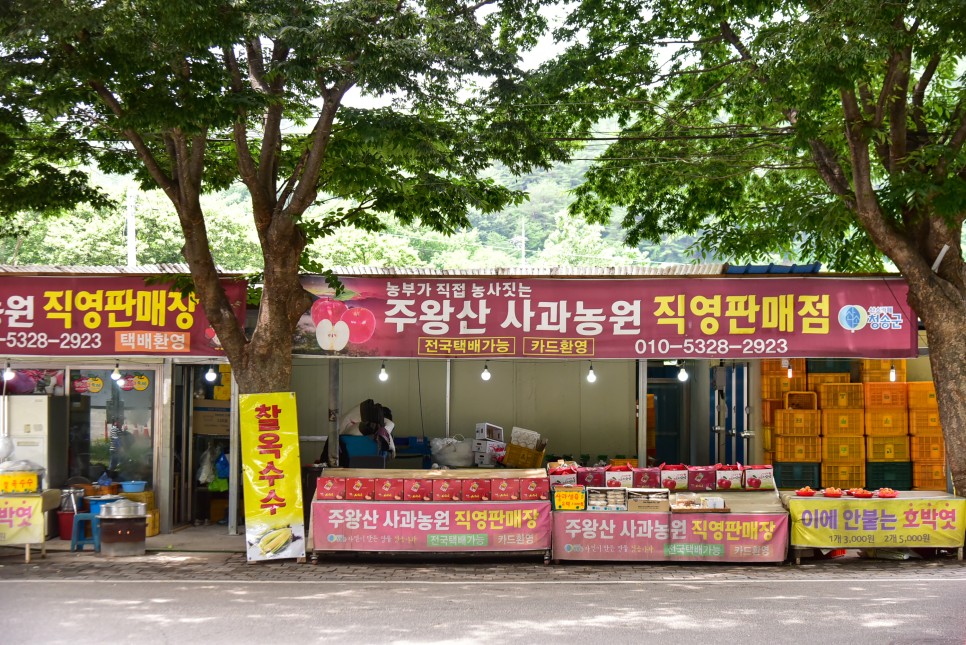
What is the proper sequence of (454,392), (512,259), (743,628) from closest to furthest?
(743,628), (454,392), (512,259)

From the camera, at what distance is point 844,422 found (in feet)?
50.1

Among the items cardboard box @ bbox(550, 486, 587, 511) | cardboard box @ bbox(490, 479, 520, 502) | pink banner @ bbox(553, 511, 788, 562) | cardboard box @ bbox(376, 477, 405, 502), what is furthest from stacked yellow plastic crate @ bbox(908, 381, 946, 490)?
cardboard box @ bbox(376, 477, 405, 502)

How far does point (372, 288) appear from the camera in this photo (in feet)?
43.6

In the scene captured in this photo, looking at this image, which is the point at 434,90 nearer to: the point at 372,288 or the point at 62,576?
the point at 372,288

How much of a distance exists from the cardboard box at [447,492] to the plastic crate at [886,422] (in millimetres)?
7323

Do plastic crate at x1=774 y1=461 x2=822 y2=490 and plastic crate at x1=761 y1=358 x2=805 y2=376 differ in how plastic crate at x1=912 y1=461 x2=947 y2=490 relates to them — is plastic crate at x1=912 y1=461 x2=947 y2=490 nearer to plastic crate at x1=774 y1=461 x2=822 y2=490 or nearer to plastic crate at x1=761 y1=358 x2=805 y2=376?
plastic crate at x1=774 y1=461 x2=822 y2=490

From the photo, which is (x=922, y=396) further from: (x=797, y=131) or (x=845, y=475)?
(x=797, y=131)

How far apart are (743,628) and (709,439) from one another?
9.00 m

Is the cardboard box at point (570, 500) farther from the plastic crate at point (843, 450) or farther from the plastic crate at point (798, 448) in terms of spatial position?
the plastic crate at point (843, 450)

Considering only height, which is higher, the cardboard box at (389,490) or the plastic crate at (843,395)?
the plastic crate at (843,395)

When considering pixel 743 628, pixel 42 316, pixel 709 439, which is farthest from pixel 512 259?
pixel 743 628

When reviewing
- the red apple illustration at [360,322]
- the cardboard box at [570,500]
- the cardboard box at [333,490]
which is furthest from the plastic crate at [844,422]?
the cardboard box at [333,490]

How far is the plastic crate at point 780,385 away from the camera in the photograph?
15.5m

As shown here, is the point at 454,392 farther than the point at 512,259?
No
